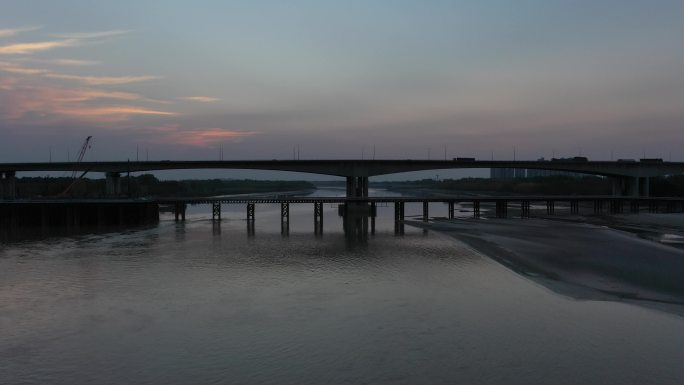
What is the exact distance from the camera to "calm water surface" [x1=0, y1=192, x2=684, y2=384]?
454 inches

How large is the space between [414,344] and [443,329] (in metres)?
1.77

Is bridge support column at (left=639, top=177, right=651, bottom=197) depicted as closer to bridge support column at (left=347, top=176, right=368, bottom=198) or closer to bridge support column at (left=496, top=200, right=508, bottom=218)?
bridge support column at (left=496, top=200, right=508, bottom=218)

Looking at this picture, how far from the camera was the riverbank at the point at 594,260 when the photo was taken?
64.1 feet

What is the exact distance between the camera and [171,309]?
56.2 ft

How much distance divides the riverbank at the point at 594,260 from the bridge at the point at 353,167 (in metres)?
36.7

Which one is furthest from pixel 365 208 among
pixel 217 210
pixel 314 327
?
pixel 314 327

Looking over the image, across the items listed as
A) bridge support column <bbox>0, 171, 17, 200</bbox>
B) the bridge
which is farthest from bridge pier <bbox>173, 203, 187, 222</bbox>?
bridge support column <bbox>0, 171, 17, 200</bbox>

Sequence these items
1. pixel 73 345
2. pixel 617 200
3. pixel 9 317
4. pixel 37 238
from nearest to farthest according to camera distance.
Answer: pixel 73 345, pixel 9 317, pixel 37 238, pixel 617 200

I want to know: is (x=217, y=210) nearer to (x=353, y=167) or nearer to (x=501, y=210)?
(x=353, y=167)

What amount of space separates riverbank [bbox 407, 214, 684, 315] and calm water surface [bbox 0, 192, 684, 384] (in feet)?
5.31

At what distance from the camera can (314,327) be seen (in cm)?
1500

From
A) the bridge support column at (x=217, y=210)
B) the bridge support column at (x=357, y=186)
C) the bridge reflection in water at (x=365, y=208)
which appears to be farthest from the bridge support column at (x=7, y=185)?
the bridge support column at (x=357, y=186)

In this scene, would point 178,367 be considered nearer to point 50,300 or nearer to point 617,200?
point 50,300

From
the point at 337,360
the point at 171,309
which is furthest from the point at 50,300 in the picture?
the point at 337,360
